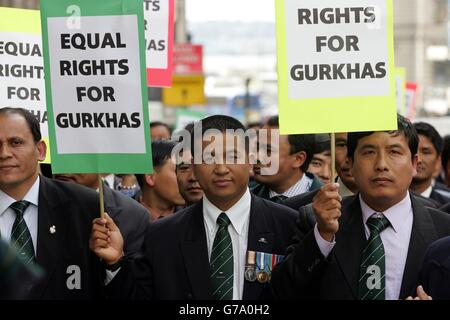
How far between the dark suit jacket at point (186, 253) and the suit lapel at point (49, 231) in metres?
0.39

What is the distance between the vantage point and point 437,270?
5.55m

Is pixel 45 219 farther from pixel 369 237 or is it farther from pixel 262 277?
pixel 369 237

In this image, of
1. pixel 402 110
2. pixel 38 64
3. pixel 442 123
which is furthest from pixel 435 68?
pixel 38 64

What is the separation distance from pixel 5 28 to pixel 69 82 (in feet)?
5.57

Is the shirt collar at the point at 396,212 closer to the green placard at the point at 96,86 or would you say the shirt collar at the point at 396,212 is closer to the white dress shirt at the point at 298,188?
the green placard at the point at 96,86

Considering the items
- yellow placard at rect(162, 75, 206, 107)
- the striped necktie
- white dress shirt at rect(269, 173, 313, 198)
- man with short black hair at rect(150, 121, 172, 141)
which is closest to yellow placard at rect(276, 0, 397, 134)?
the striped necktie

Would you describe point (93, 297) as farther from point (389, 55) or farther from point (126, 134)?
point (389, 55)

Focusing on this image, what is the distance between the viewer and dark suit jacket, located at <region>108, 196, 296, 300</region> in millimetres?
6066

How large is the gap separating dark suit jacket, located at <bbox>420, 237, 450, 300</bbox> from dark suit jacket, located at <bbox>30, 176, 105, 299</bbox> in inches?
61.8

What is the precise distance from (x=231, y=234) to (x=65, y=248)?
2.70 feet

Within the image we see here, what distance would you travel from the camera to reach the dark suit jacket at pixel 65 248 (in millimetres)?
6273

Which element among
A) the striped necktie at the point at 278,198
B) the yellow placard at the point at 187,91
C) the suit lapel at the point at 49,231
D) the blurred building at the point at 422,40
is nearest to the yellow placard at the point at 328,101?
the suit lapel at the point at 49,231

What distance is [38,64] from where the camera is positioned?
8094mm

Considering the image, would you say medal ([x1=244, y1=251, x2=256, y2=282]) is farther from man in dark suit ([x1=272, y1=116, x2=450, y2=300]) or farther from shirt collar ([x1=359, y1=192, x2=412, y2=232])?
shirt collar ([x1=359, y1=192, x2=412, y2=232])
